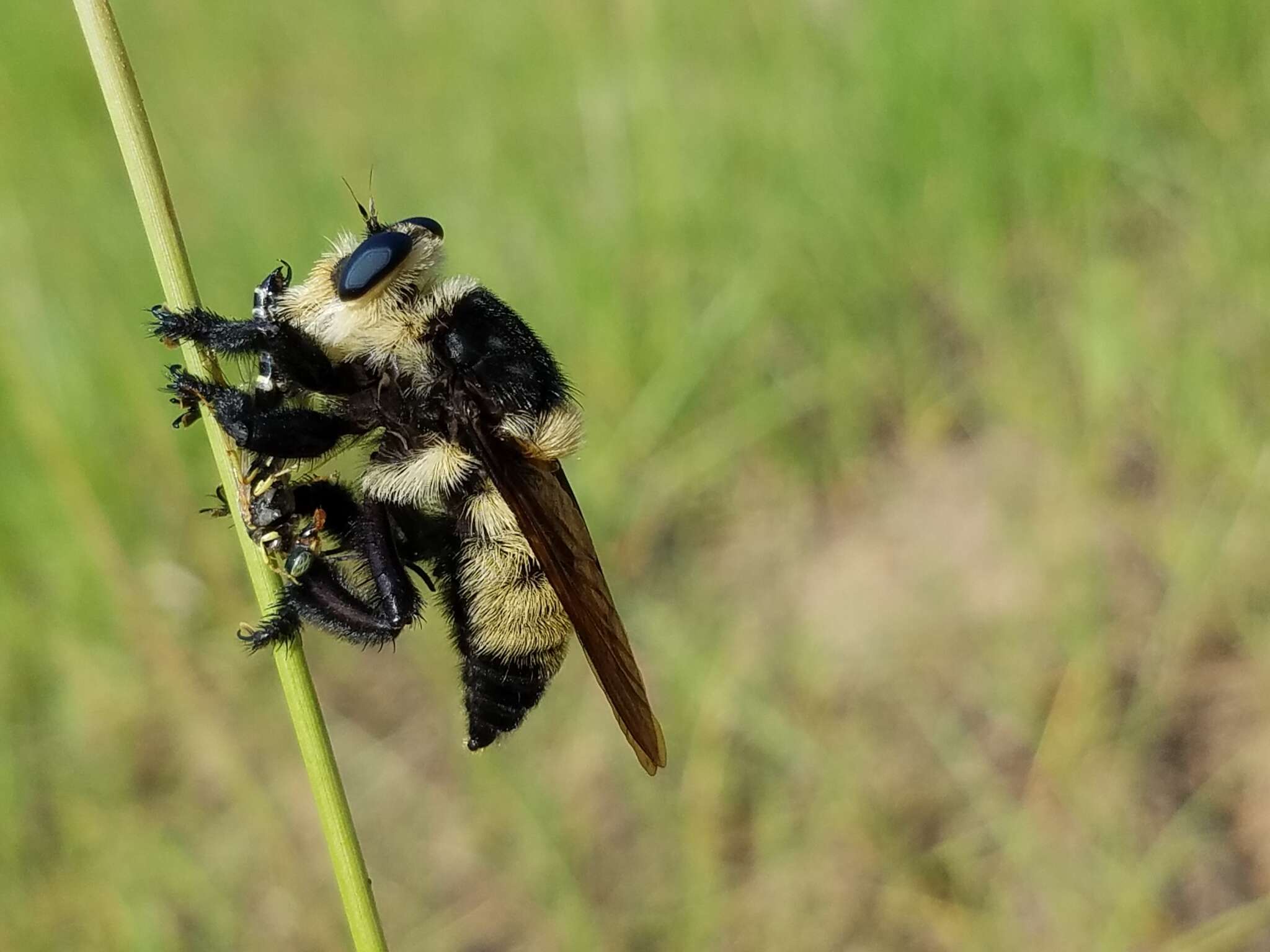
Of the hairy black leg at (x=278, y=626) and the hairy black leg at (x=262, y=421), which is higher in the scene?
the hairy black leg at (x=262, y=421)

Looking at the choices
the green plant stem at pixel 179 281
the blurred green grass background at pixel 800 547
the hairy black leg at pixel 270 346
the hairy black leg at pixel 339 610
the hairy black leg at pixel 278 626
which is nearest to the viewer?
the green plant stem at pixel 179 281

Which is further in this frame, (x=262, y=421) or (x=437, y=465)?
(x=437, y=465)

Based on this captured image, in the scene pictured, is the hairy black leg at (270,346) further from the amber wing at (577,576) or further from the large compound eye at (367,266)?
the amber wing at (577,576)

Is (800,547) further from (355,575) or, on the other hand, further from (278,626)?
(278,626)

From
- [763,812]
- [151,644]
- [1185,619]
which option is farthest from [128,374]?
[1185,619]

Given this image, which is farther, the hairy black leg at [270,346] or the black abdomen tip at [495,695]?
the black abdomen tip at [495,695]

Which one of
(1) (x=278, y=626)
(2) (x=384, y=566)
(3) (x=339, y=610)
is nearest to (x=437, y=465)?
(2) (x=384, y=566)

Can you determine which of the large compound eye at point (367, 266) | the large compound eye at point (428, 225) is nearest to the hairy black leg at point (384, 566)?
the large compound eye at point (367, 266)
